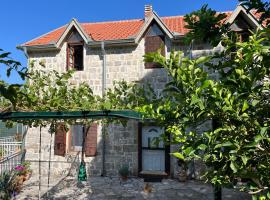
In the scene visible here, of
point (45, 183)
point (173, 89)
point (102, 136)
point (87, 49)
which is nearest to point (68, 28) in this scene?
point (87, 49)

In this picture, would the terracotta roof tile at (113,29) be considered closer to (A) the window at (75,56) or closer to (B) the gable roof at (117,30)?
(B) the gable roof at (117,30)

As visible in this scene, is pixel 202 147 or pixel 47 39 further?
pixel 47 39

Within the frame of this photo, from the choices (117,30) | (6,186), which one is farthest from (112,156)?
(117,30)

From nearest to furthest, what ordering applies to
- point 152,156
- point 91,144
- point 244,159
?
point 244,159, point 152,156, point 91,144

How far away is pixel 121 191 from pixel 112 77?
17.3ft

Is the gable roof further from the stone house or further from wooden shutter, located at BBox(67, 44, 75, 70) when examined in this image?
wooden shutter, located at BBox(67, 44, 75, 70)

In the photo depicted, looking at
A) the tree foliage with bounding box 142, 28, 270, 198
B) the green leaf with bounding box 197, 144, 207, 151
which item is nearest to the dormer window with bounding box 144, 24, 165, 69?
the tree foliage with bounding box 142, 28, 270, 198

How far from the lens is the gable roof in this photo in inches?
510

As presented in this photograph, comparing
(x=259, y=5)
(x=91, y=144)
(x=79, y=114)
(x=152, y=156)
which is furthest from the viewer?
(x=91, y=144)

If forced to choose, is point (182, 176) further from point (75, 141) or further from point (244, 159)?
point (244, 159)

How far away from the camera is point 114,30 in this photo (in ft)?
50.2

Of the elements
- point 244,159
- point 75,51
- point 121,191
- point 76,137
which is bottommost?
point 121,191

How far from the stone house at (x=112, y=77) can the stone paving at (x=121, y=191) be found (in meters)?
1.03

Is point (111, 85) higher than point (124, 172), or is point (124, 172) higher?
point (111, 85)
